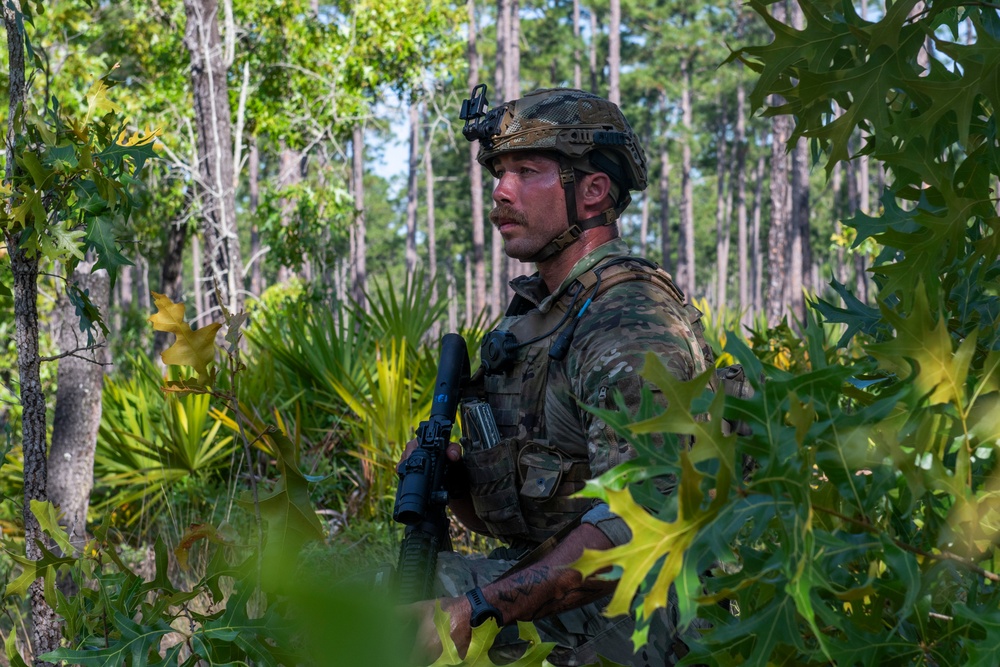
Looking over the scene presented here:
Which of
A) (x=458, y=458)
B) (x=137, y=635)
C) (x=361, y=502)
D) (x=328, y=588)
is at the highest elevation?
(x=328, y=588)

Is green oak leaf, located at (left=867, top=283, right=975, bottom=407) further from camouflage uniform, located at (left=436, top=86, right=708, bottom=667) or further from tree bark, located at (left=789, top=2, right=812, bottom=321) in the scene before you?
tree bark, located at (left=789, top=2, right=812, bottom=321)

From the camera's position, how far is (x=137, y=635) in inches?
71.4

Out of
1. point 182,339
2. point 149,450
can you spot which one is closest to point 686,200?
point 149,450

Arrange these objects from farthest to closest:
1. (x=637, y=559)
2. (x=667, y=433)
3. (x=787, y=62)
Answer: (x=787, y=62), (x=667, y=433), (x=637, y=559)

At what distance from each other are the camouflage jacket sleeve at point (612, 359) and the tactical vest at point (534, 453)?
0.13ft

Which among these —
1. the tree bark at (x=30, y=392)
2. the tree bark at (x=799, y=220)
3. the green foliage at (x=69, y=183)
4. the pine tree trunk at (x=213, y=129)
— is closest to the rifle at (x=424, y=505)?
the green foliage at (x=69, y=183)

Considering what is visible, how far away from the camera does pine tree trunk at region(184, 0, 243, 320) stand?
8.91 meters

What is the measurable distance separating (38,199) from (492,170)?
119 cm

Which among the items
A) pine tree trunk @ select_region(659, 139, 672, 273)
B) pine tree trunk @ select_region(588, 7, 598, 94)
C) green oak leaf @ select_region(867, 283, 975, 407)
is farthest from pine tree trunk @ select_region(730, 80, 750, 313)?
green oak leaf @ select_region(867, 283, 975, 407)

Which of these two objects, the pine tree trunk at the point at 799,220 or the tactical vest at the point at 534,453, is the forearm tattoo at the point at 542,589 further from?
the pine tree trunk at the point at 799,220

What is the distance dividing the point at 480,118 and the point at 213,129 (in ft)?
22.8

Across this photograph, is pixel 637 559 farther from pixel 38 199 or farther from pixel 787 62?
pixel 38 199

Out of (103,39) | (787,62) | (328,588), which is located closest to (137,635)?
(787,62)

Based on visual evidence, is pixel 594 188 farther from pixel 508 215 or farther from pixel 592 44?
pixel 592 44
